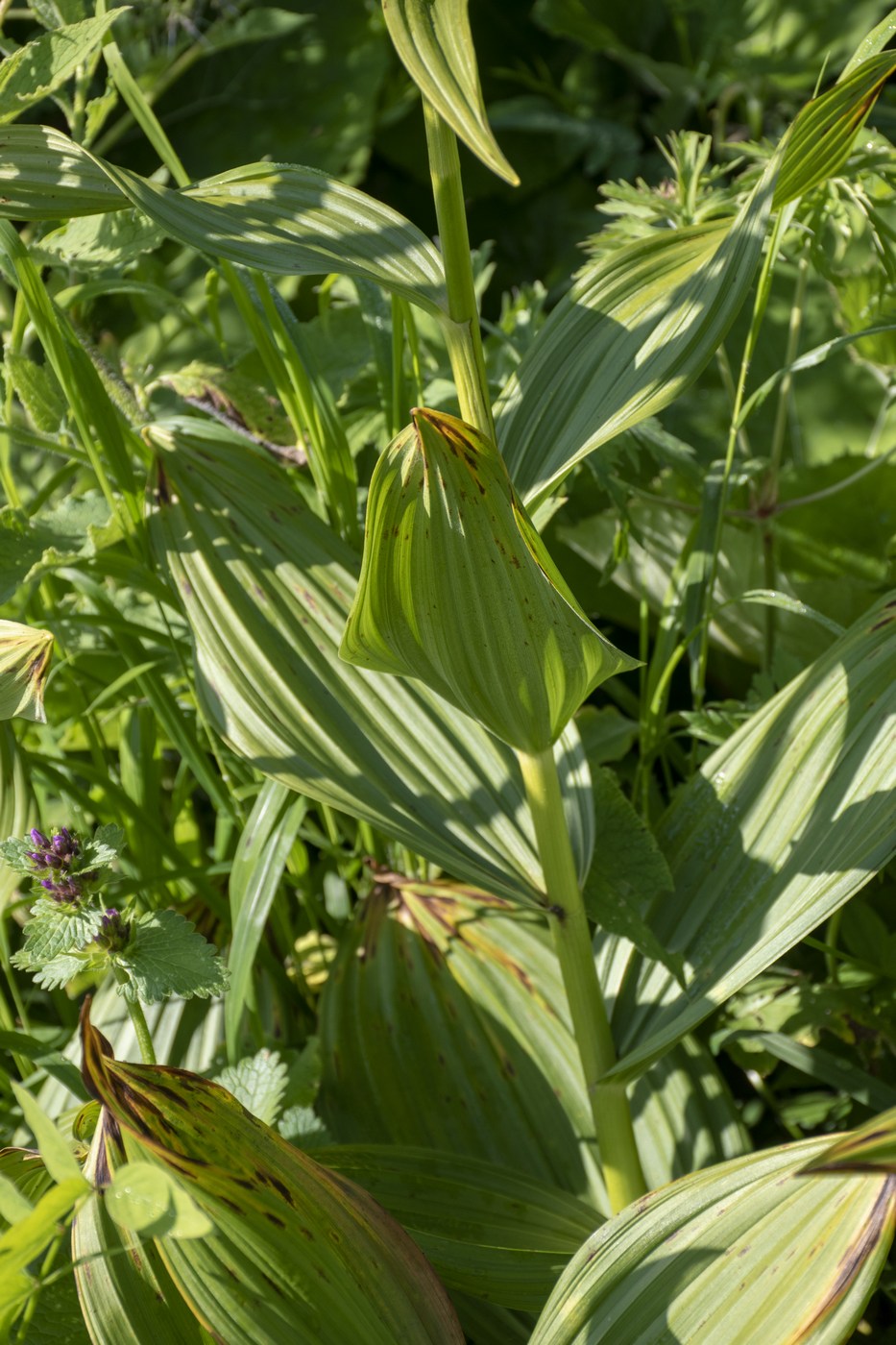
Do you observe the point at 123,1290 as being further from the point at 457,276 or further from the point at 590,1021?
the point at 457,276

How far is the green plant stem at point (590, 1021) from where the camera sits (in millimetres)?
768

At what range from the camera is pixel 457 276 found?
2.05ft

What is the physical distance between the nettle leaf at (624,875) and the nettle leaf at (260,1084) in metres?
0.23

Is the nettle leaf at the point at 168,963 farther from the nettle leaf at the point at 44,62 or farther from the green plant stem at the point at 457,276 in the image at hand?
Answer: the nettle leaf at the point at 44,62

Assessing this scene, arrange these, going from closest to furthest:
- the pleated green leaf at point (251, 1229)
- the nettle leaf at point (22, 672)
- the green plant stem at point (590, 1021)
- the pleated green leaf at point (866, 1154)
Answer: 1. the pleated green leaf at point (866, 1154)
2. the pleated green leaf at point (251, 1229)
3. the nettle leaf at point (22, 672)
4. the green plant stem at point (590, 1021)

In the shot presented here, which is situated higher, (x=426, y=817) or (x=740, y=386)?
(x=740, y=386)

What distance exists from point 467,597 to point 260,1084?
0.35 meters

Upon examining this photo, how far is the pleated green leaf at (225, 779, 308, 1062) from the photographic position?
2.64 feet

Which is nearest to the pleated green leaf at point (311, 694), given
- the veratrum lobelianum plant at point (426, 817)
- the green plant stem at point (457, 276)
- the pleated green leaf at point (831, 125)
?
the veratrum lobelianum plant at point (426, 817)

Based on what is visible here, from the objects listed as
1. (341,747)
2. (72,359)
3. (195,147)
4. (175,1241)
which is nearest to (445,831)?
(341,747)

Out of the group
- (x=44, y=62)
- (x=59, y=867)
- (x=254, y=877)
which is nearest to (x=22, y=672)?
(x=59, y=867)

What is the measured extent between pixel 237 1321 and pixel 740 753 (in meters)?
0.49

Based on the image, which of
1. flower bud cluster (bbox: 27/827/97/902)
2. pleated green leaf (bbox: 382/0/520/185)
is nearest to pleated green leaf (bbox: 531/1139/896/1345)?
flower bud cluster (bbox: 27/827/97/902)

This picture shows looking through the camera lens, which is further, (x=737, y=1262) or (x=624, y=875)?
(x=624, y=875)
